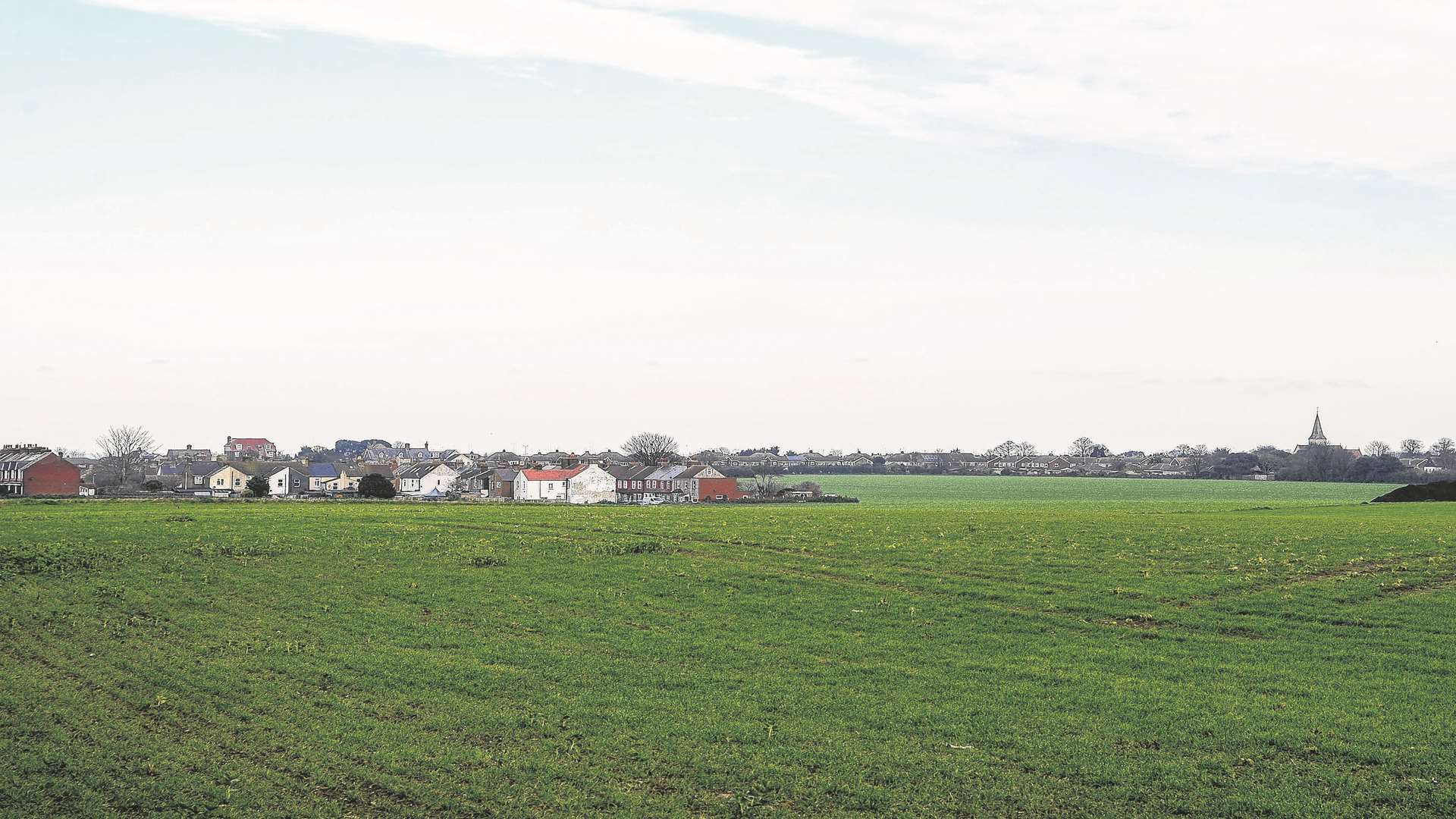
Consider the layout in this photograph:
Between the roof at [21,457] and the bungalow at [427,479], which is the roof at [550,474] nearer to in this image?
the bungalow at [427,479]

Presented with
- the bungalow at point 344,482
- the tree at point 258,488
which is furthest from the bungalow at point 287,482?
the tree at point 258,488

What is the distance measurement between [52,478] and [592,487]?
6972 cm

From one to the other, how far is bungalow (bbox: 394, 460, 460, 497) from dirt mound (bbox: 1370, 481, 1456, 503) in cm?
12994

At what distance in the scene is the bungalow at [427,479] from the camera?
175750 mm

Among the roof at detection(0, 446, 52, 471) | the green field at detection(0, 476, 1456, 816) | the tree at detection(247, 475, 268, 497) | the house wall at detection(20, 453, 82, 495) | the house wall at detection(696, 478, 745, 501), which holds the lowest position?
the green field at detection(0, 476, 1456, 816)

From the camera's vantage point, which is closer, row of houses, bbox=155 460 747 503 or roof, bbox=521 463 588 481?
roof, bbox=521 463 588 481

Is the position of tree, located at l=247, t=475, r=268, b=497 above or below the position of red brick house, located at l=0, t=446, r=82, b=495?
below

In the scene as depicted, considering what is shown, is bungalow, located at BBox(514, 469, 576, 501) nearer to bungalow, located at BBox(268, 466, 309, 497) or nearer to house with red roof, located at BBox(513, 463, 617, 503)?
house with red roof, located at BBox(513, 463, 617, 503)

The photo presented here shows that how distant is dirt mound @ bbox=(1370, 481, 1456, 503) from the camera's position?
101875 mm

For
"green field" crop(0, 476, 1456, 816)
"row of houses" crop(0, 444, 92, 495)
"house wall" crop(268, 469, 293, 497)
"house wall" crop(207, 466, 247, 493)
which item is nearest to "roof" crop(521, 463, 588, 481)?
"house wall" crop(268, 469, 293, 497)

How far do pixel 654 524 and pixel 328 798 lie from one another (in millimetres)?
44690

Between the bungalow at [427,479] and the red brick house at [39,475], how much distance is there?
46.6 m

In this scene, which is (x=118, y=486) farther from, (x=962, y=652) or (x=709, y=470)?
(x=962, y=652)

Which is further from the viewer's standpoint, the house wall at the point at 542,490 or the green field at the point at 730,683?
the house wall at the point at 542,490
